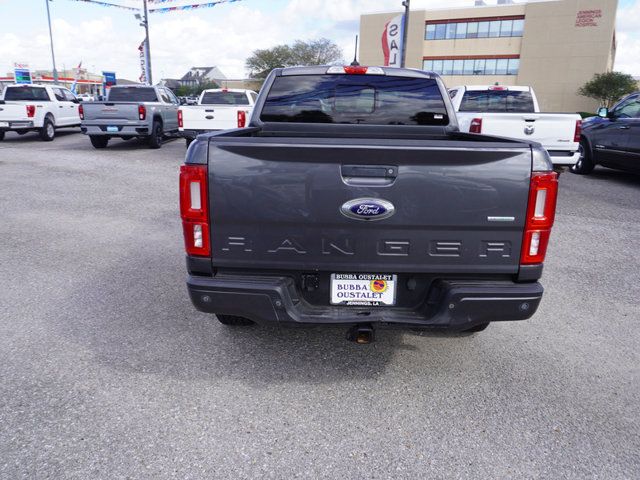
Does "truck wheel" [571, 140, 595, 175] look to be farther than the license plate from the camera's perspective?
Yes

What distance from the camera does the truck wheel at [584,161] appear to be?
11.6m

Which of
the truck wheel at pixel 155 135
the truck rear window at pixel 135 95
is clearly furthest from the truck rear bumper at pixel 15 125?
the truck wheel at pixel 155 135

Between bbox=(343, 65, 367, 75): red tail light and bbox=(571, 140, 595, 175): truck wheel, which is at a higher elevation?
bbox=(343, 65, 367, 75): red tail light

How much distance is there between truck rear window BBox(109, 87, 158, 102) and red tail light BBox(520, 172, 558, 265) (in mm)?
16072

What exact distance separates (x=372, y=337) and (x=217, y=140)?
145 cm

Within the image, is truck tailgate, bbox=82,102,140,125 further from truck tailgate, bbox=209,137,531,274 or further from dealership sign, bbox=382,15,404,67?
dealership sign, bbox=382,15,404,67

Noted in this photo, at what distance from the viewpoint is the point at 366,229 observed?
2.83 m

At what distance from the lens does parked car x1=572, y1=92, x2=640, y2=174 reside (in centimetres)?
996

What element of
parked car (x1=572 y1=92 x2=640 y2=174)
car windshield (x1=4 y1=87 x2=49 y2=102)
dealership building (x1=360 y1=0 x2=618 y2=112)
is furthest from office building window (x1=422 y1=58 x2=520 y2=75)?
parked car (x1=572 y1=92 x2=640 y2=174)

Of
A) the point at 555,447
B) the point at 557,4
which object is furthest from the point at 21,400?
the point at 557,4

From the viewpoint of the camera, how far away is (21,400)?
300 centimetres

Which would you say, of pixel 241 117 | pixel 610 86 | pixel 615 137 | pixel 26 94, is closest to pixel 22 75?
pixel 26 94

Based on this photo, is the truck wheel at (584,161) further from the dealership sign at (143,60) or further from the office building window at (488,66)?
the office building window at (488,66)

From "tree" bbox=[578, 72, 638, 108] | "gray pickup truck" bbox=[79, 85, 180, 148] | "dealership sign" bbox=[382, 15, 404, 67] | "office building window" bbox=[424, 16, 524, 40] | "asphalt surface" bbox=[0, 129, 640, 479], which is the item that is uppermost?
"office building window" bbox=[424, 16, 524, 40]
